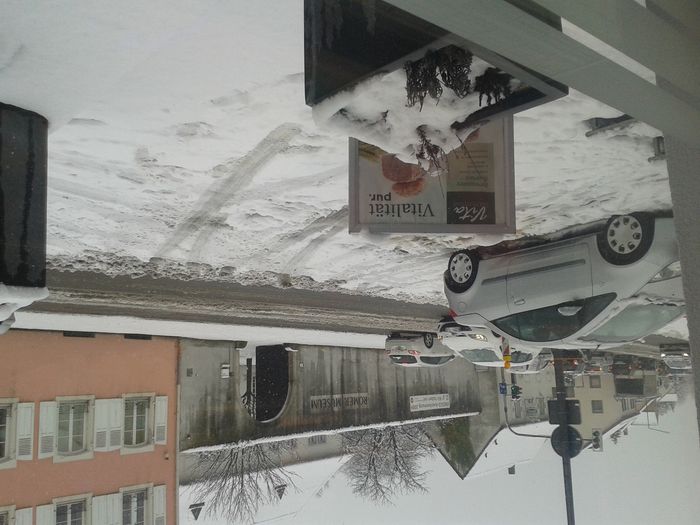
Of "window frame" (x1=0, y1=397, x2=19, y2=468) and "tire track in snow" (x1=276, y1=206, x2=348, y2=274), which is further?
"window frame" (x1=0, y1=397, x2=19, y2=468)

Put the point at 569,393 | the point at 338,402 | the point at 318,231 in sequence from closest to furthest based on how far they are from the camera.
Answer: the point at 318,231, the point at 569,393, the point at 338,402

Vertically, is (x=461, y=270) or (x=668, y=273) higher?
(x=461, y=270)

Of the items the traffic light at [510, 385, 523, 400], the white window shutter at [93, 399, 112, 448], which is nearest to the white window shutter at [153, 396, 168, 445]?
the white window shutter at [93, 399, 112, 448]

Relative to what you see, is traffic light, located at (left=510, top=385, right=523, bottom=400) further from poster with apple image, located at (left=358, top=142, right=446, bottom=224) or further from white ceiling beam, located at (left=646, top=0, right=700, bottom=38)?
white ceiling beam, located at (left=646, top=0, right=700, bottom=38)

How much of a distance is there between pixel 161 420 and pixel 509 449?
153 inches

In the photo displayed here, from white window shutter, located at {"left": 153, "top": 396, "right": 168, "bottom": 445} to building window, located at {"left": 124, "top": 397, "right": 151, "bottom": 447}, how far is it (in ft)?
0.31

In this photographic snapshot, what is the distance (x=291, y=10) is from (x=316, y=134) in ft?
2.62

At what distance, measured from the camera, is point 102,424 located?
538cm

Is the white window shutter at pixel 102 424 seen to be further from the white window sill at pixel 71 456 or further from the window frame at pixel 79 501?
the window frame at pixel 79 501

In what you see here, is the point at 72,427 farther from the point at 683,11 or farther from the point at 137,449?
the point at 683,11

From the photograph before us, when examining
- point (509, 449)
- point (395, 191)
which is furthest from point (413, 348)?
point (395, 191)

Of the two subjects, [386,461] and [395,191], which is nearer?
[395,191]

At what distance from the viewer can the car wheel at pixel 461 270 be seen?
4188mm

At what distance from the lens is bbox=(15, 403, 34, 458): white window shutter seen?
4.61 m
